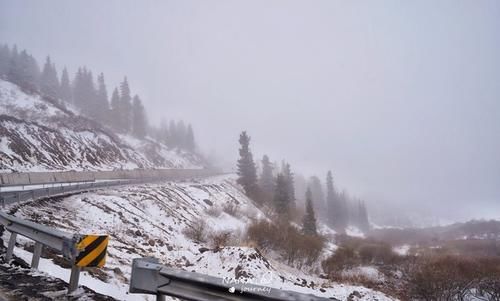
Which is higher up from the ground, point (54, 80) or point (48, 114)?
point (54, 80)

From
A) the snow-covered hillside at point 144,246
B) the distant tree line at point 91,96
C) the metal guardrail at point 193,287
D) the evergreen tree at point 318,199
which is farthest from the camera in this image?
the evergreen tree at point 318,199

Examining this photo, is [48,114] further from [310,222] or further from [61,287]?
[61,287]

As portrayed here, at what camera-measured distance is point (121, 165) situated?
162ft

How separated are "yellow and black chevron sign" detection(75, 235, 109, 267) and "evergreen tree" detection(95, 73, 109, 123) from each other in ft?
249

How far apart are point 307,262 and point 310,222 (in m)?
12.3

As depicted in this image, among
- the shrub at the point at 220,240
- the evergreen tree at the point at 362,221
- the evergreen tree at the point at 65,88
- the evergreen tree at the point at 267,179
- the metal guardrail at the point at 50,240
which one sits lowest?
the evergreen tree at the point at 362,221

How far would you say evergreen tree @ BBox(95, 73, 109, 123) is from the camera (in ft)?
242

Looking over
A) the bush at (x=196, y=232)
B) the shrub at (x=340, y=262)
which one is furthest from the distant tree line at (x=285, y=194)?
the bush at (x=196, y=232)

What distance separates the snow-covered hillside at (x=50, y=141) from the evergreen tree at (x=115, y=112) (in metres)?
9.11

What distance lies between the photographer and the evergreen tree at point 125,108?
75.6 m

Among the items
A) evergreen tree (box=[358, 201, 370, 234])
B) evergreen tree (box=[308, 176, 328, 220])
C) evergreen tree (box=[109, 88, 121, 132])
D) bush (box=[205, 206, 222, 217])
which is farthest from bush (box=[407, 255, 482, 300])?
evergreen tree (box=[358, 201, 370, 234])

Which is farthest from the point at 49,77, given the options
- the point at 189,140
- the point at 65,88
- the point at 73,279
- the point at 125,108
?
the point at 73,279

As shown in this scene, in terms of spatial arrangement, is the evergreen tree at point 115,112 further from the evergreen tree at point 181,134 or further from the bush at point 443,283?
the bush at point 443,283

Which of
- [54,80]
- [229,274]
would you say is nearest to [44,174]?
[229,274]
